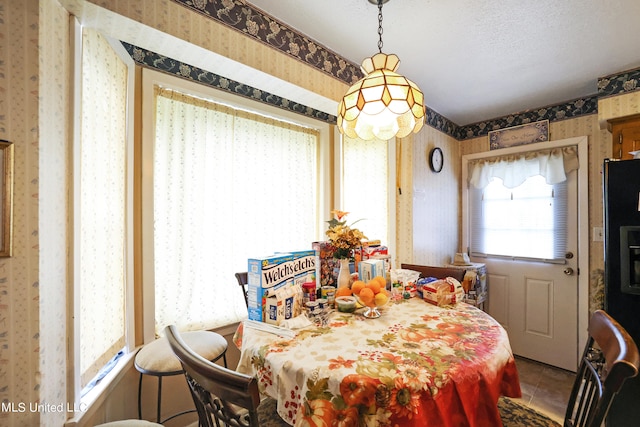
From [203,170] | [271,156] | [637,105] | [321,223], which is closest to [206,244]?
[203,170]

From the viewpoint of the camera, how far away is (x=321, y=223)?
2525 millimetres

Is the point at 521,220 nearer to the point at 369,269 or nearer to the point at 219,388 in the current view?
the point at 369,269

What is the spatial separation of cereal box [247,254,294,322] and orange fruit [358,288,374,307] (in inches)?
14.2

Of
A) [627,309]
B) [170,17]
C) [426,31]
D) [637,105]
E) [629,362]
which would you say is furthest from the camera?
[637,105]

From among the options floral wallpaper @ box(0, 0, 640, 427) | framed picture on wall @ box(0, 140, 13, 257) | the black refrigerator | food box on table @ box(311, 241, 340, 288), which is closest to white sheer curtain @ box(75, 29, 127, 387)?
floral wallpaper @ box(0, 0, 640, 427)

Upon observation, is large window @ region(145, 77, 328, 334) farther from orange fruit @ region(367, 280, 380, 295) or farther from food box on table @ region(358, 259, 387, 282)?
orange fruit @ region(367, 280, 380, 295)

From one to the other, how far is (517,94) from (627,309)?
6.77 ft

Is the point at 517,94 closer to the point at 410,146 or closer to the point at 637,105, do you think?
the point at 637,105

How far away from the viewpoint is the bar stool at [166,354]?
4.33ft

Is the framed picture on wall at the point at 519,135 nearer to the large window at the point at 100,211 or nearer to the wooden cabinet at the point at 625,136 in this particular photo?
the wooden cabinet at the point at 625,136

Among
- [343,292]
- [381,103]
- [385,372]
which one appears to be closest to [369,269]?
[343,292]

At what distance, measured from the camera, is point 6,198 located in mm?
941

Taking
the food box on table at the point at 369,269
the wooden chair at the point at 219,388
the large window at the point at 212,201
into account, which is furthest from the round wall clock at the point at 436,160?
the wooden chair at the point at 219,388

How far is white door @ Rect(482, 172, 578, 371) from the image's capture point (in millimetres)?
2816
